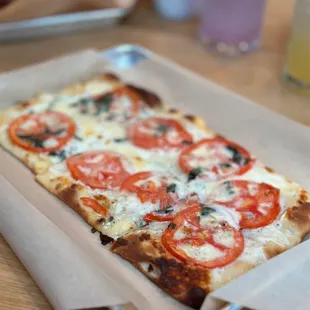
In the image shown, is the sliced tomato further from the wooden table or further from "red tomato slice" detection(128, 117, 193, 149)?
the wooden table

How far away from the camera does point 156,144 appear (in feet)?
3.82

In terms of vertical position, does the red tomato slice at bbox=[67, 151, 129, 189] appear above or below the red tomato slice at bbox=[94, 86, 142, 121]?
below

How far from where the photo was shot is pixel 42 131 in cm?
121

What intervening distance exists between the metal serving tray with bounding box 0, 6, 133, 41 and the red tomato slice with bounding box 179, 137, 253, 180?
2.42 ft

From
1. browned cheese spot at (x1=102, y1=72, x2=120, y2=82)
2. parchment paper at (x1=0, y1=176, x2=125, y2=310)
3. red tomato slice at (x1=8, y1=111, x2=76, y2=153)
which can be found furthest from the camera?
browned cheese spot at (x1=102, y1=72, x2=120, y2=82)

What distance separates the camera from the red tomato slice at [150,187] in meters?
0.99

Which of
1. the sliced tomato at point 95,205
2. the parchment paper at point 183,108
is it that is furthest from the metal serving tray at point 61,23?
the sliced tomato at point 95,205

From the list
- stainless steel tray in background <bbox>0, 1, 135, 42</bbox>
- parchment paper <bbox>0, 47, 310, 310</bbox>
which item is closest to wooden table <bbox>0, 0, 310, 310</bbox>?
stainless steel tray in background <bbox>0, 1, 135, 42</bbox>

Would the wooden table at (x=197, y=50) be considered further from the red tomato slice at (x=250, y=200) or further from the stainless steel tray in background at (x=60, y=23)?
the red tomato slice at (x=250, y=200)

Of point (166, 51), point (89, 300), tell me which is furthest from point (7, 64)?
point (89, 300)

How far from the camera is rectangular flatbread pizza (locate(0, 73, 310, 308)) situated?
0.86m

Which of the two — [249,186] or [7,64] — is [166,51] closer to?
[7,64]

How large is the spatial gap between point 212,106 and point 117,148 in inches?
11.4

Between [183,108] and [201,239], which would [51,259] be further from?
[183,108]
